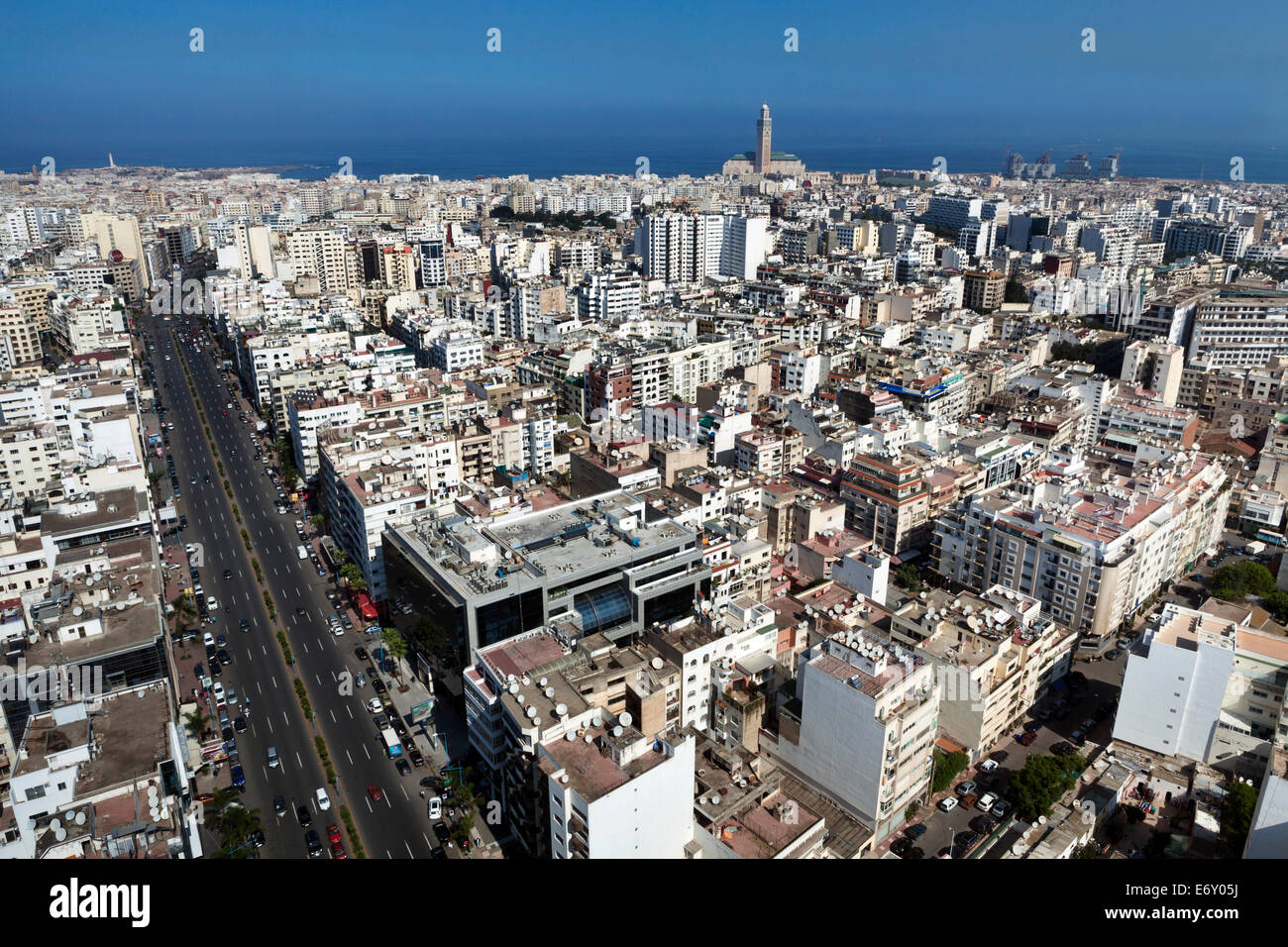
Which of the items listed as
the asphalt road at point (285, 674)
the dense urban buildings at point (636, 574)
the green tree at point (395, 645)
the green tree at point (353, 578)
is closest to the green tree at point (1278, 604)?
the dense urban buildings at point (636, 574)

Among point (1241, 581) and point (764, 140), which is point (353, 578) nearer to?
point (1241, 581)

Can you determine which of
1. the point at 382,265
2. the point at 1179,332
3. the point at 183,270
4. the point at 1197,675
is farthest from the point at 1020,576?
the point at 183,270

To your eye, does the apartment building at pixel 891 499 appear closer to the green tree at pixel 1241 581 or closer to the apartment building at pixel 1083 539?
the apartment building at pixel 1083 539

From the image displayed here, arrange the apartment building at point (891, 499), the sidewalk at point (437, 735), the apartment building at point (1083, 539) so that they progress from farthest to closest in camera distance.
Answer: the apartment building at point (891, 499)
the apartment building at point (1083, 539)
the sidewalk at point (437, 735)

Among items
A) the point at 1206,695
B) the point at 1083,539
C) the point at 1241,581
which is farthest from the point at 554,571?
the point at 1241,581
